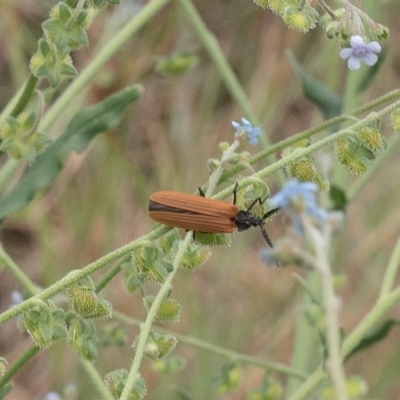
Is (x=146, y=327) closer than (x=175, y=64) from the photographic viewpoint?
Yes

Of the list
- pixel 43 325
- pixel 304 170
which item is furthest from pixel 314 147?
pixel 43 325

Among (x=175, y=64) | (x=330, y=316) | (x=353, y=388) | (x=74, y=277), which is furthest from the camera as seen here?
(x=175, y=64)

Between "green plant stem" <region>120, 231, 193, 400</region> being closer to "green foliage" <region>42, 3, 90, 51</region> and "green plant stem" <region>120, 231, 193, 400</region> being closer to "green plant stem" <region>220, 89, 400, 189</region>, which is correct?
"green plant stem" <region>220, 89, 400, 189</region>

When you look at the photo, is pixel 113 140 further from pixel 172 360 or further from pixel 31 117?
pixel 31 117

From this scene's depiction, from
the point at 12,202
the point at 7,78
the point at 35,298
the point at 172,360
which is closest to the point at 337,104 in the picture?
the point at 172,360

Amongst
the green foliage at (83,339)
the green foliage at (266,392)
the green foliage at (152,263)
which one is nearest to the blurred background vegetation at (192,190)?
the green foliage at (266,392)

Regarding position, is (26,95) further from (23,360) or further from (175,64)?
(175,64)
